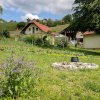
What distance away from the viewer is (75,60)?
46.4 ft

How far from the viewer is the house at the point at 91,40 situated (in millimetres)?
42844

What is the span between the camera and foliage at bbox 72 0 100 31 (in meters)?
28.8

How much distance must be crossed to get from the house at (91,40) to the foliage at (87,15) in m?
11.3

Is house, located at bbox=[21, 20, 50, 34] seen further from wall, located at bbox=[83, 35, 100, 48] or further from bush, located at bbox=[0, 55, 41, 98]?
bush, located at bbox=[0, 55, 41, 98]

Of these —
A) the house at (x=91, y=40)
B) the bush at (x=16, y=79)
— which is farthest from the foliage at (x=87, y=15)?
the bush at (x=16, y=79)

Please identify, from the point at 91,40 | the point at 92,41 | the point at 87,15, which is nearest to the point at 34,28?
the point at 91,40

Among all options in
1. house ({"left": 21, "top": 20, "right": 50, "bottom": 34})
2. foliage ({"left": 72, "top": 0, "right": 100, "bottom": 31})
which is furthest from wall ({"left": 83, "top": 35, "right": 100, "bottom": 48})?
house ({"left": 21, "top": 20, "right": 50, "bottom": 34})

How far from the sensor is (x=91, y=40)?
43.7 m

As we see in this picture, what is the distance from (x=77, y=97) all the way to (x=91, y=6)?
22450 millimetres

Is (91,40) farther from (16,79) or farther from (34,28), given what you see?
(16,79)

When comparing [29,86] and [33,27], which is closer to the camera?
[29,86]

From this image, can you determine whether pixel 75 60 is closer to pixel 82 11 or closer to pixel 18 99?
pixel 18 99

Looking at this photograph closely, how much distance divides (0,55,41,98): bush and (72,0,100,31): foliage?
22.1m

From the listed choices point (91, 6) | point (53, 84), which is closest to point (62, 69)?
point (53, 84)
